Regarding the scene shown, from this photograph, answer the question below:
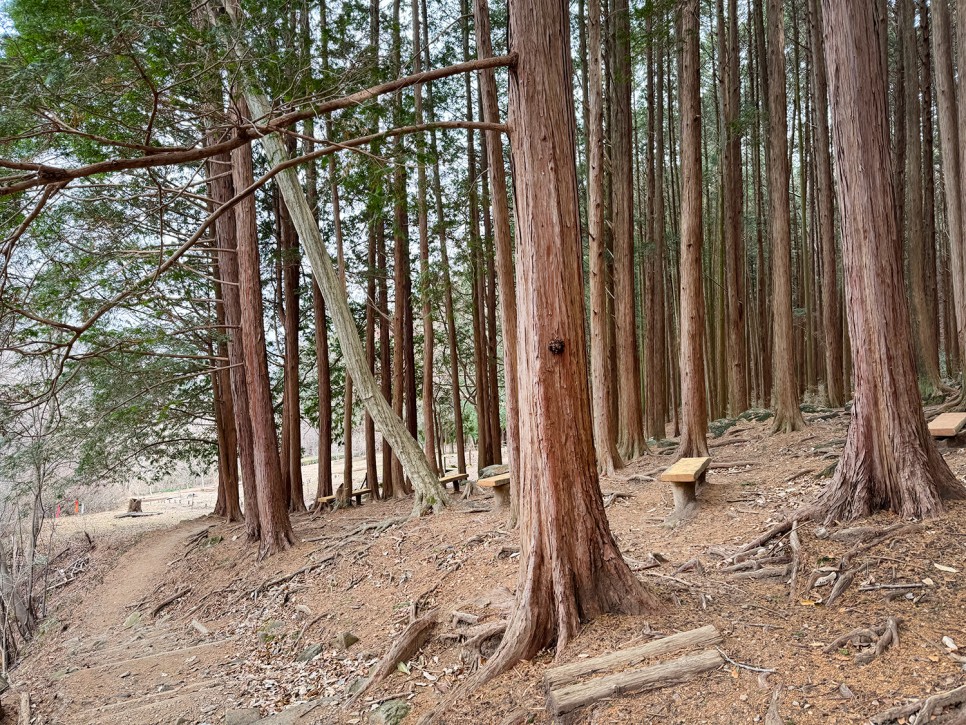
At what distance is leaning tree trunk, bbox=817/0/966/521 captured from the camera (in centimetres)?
445

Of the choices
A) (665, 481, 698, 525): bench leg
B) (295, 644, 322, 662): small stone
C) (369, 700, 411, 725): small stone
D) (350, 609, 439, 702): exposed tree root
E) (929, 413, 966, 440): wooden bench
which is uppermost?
(929, 413, 966, 440): wooden bench

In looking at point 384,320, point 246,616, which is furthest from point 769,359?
point 246,616

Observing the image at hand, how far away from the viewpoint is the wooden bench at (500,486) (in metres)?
7.77

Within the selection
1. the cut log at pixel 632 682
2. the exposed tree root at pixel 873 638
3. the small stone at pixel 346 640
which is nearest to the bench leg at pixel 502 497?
the small stone at pixel 346 640

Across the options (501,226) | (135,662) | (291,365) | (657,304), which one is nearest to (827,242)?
(657,304)

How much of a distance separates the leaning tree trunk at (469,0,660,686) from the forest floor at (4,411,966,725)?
0.24 meters

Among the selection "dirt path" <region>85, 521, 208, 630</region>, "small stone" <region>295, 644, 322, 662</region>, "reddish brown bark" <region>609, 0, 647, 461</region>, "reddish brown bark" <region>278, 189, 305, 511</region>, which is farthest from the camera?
"reddish brown bark" <region>278, 189, 305, 511</region>

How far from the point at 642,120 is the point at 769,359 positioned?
9234 mm

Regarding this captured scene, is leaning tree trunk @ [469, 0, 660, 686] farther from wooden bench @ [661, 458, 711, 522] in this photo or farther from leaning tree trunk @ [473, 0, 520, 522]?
wooden bench @ [661, 458, 711, 522]

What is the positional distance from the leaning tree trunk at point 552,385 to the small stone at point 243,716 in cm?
234

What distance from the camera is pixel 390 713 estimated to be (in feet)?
13.4

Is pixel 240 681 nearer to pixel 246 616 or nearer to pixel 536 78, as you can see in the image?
pixel 246 616

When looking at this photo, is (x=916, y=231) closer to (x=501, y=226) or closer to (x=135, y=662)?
(x=501, y=226)

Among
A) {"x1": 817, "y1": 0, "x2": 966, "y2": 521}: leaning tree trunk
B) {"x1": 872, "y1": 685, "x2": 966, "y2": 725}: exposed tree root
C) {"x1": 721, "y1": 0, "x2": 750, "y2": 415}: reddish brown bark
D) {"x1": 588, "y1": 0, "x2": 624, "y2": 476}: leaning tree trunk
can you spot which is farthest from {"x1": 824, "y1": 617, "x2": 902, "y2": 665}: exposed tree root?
{"x1": 721, "y1": 0, "x2": 750, "y2": 415}: reddish brown bark
